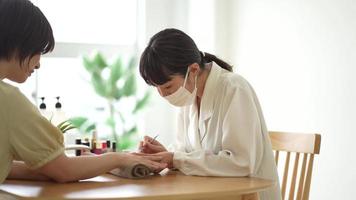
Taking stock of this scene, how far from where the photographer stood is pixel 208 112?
171cm

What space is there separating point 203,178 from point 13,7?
682 mm

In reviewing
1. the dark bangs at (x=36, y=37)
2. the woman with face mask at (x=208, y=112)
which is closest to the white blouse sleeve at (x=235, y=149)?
the woman with face mask at (x=208, y=112)

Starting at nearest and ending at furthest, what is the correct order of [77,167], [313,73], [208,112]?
1. [77,167]
2. [208,112]
3. [313,73]

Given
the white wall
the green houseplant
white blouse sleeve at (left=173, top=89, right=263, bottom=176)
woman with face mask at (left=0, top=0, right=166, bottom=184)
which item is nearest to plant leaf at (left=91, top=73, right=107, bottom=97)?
the green houseplant

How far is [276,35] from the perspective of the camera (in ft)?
8.82

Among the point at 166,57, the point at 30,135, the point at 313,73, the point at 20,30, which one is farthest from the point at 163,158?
the point at 313,73

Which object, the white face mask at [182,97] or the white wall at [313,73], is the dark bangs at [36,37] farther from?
the white wall at [313,73]

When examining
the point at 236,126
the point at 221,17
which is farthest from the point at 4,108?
the point at 221,17

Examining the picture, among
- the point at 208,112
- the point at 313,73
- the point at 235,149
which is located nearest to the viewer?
the point at 235,149

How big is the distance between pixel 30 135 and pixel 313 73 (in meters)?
1.60

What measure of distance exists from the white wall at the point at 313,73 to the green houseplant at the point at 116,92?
946 mm

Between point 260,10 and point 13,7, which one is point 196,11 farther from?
point 13,7

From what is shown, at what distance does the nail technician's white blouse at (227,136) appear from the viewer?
1479mm

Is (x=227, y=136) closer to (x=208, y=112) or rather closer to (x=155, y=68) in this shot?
(x=208, y=112)
